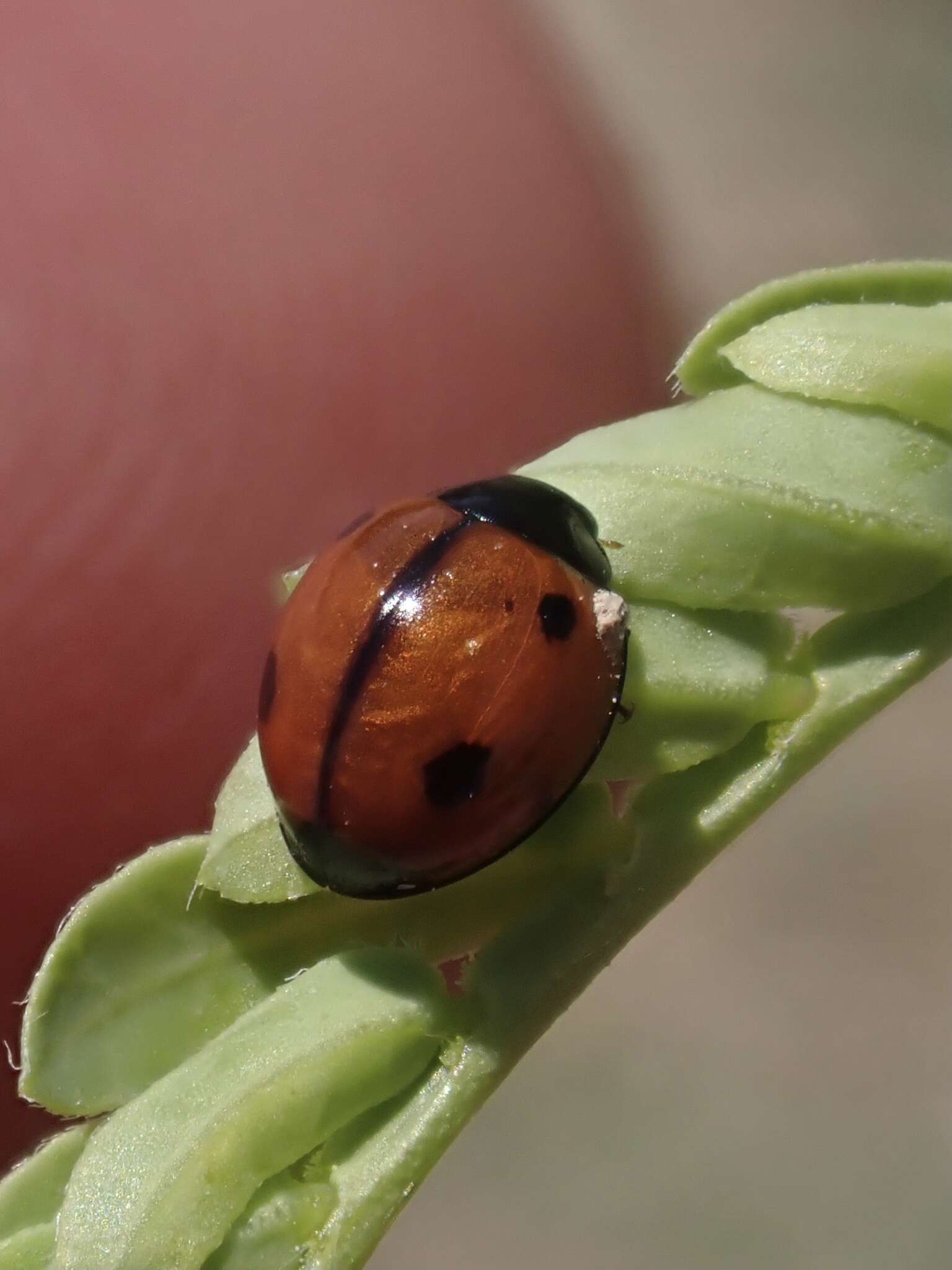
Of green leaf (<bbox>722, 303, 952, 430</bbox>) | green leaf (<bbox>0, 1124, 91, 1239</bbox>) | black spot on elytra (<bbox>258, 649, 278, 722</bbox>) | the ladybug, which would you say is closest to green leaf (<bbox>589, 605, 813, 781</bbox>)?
the ladybug

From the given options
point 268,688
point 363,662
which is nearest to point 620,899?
point 363,662

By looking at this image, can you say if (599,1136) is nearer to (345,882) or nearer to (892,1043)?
(892,1043)

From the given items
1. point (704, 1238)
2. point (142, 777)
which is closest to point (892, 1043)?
point (704, 1238)

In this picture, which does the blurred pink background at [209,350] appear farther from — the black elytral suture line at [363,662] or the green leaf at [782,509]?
the green leaf at [782,509]

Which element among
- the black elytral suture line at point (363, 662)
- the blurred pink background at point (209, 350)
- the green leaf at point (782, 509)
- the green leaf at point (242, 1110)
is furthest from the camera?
the blurred pink background at point (209, 350)

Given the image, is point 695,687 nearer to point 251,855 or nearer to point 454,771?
point 454,771

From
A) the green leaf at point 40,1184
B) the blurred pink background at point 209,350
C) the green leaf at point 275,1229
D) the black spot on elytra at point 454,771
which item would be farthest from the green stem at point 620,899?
the blurred pink background at point 209,350

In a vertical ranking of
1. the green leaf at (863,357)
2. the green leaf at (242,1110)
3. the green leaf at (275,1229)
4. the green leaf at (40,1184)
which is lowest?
the green leaf at (275,1229)

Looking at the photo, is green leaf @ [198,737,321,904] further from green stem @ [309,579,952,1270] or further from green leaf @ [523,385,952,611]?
green leaf @ [523,385,952,611]
